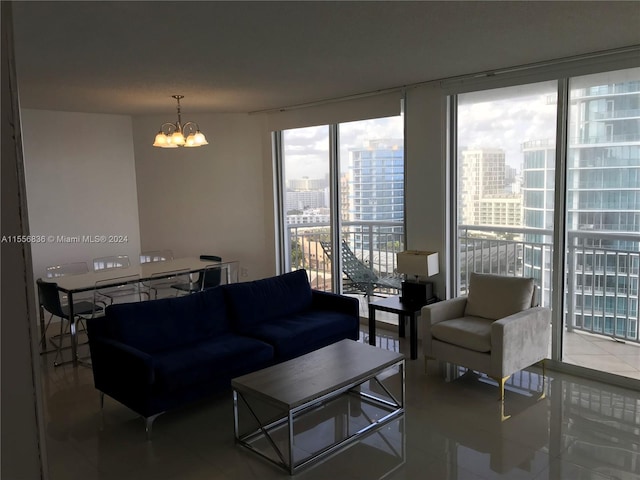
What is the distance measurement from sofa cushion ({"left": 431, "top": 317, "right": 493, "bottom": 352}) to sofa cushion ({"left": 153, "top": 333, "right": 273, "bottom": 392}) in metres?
1.40

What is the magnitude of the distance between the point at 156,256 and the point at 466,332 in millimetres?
3965

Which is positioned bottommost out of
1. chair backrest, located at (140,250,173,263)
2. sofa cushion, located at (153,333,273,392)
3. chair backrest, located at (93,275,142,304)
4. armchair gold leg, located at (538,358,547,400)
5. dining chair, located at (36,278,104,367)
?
armchair gold leg, located at (538,358,547,400)

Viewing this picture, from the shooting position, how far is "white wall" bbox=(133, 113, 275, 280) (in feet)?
21.8

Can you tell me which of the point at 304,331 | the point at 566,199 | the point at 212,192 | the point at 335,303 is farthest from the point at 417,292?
the point at 212,192

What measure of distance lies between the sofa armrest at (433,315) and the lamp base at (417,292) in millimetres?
425

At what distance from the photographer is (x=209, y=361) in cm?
358

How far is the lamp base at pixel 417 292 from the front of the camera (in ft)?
16.2

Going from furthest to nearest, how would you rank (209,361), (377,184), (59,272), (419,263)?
(377,184) < (59,272) < (419,263) < (209,361)

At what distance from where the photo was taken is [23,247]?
6.03 ft

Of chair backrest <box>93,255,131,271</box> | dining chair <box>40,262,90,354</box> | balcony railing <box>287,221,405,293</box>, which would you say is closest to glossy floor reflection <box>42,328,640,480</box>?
dining chair <box>40,262,90,354</box>

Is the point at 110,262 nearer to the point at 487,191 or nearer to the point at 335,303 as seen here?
the point at 335,303

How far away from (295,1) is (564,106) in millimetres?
2685

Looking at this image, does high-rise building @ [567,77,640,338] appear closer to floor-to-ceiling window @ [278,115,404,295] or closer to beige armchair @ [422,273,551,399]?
beige armchair @ [422,273,551,399]

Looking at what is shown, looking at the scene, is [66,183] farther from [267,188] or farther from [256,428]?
[256,428]
